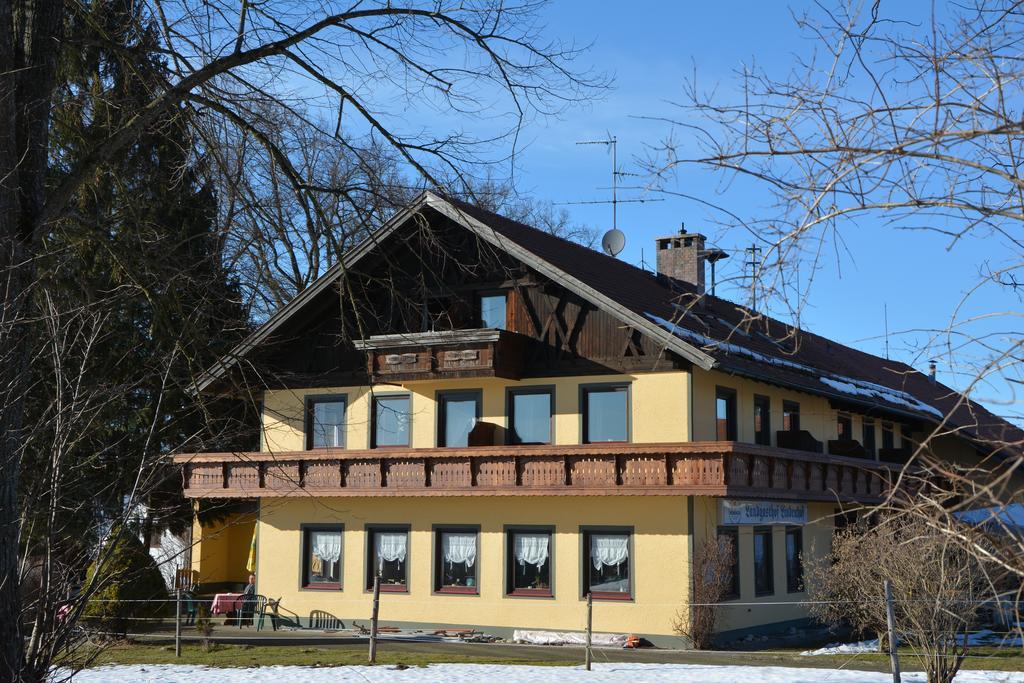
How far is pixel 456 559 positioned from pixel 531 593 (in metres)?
2.15

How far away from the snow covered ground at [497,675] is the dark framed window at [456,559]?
770 centimetres

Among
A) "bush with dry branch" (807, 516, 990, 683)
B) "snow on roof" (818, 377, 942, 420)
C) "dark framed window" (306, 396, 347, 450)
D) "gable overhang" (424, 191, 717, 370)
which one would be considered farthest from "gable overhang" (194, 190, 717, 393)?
"snow on roof" (818, 377, 942, 420)

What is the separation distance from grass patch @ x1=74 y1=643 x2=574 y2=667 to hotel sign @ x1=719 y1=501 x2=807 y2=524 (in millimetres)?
6007

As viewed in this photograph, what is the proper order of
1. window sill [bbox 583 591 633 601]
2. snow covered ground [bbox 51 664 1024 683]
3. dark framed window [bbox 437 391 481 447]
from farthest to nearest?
dark framed window [bbox 437 391 481 447] → window sill [bbox 583 591 633 601] → snow covered ground [bbox 51 664 1024 683]

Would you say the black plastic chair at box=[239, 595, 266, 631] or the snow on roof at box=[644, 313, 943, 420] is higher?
the snow on roof at box=[644, 313, 943, 420]

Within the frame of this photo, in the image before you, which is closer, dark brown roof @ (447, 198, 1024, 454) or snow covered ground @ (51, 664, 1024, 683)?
snow covered ground @ (51, 664, 1024, 683)

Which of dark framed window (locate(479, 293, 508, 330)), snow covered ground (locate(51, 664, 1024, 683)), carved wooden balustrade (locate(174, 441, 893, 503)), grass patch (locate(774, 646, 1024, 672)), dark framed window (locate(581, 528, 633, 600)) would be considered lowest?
snow covered ground (locate(51, 664, 1024, 683))

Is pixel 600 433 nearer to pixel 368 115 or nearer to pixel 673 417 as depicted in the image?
pixel 673 417

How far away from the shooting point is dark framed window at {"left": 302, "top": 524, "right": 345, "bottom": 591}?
29547mm

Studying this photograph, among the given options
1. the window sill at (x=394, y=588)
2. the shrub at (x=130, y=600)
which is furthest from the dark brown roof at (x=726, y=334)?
the shrub at (x=130, y=600)

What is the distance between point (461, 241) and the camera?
28469 mm

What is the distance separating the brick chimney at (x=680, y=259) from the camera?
112 ft

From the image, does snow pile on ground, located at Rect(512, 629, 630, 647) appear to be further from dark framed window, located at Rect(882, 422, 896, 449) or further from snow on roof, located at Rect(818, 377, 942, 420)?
dark framed window, located at Rect(882, 422, 896, 449)

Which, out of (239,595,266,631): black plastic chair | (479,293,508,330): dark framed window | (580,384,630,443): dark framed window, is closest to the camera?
(580,384,630,443): dark framed window
